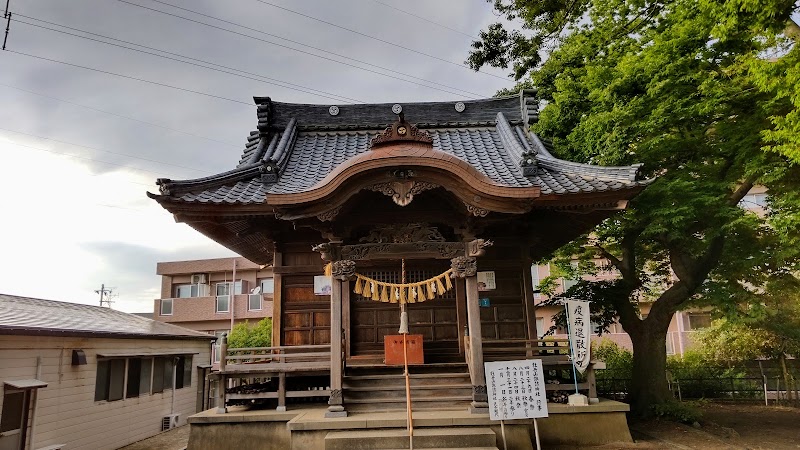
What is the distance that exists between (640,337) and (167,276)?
87.9 feet

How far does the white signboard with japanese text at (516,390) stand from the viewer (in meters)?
7.24

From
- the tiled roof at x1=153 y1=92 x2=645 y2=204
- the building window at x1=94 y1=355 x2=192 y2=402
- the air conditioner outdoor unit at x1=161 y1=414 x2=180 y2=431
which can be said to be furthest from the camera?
the air conditioner outdoor unit at x1=161 y1=414 x2=180 y2=431

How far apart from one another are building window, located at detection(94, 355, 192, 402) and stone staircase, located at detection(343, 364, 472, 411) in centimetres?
920

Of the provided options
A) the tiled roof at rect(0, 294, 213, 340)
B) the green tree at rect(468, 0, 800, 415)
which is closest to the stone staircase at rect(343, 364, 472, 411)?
the green tree at rect(468, 0, 800, 415)

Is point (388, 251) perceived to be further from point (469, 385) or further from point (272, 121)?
point (272, 121)

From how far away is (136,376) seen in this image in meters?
15.4

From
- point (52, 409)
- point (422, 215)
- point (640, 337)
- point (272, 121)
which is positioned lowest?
point (52, 409)

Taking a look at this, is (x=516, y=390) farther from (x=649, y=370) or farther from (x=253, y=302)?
(x=253, y=302)

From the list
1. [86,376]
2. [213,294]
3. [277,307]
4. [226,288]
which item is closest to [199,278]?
[213,294]

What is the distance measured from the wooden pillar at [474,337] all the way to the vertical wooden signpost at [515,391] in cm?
53

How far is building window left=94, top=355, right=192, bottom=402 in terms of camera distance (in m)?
13.9

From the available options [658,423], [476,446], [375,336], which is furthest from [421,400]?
[658,423]

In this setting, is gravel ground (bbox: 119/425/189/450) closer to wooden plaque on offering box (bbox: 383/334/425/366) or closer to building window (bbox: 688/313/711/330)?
wooden plaque on offering box (bbox: 383/334/425/366)

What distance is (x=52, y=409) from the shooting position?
11.6m
